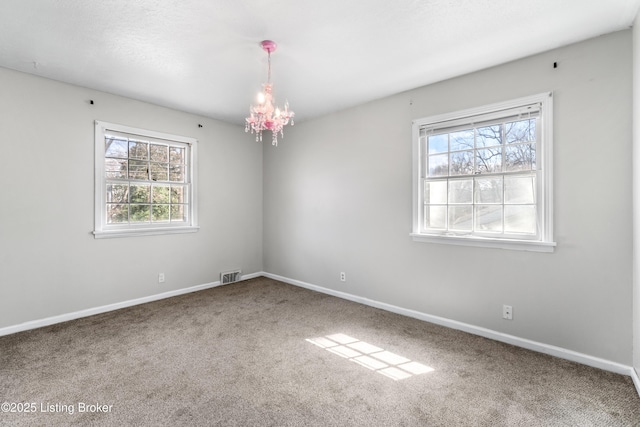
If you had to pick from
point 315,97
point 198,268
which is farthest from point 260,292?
point 315,97

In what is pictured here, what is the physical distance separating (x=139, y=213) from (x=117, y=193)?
0.36 m

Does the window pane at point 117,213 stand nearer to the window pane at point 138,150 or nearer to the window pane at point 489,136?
the window pane at point 138,150

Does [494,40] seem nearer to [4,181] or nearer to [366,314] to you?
[366,314]

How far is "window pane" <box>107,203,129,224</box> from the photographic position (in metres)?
3.64

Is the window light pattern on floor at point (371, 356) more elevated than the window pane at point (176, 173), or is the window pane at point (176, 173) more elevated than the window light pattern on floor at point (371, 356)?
the window pane at point (176, 173)

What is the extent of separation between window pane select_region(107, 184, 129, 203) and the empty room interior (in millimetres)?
32

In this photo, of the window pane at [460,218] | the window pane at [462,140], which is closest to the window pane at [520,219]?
the window pane at [460,218]

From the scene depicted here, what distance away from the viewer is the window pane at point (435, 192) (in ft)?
10.6

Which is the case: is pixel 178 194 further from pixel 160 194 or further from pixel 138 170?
pixel 138 170

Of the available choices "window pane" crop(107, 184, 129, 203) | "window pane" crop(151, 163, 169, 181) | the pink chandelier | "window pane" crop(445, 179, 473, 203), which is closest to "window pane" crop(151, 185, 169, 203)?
"window pane" crop(151, 163, 169, 181)

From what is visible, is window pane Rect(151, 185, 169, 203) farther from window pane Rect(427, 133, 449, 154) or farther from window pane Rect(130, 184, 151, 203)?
window pane Rect(427, 133, 449, 154)

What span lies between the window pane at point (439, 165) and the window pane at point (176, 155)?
3430 millimetres

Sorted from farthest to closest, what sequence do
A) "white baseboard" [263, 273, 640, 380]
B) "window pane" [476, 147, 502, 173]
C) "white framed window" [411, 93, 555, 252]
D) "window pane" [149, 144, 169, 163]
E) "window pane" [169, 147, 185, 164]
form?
1. "window pane" [169, 147, 185, 164]
2. "window pane" [149, 144, 169, 163]
3. "window pane" [476, 147, 502, 173]
4. "white framed window" [411, 93, 555, 252]
5. "white baseboard" [263, 273, 640, 380]

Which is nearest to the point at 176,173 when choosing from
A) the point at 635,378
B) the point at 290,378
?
the point at 290,378
